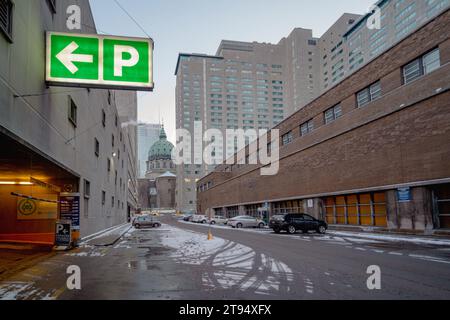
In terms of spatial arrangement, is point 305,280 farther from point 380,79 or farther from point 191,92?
point 191,92

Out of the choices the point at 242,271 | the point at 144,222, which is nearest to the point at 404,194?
the point at 242,271

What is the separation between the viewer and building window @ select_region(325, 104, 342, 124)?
3366 cm

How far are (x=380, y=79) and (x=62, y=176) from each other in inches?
866

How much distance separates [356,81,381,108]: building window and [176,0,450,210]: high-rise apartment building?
5475 inches

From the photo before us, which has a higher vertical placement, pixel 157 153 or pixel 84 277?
pixel 157 153

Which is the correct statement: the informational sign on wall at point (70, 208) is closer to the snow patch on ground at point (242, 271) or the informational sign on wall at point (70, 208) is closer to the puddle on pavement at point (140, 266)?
the snow patch on ground at point (242, 271)

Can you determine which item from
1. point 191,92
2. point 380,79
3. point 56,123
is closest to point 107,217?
point 56,123

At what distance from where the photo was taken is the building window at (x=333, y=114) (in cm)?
3366

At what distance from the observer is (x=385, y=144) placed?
26.5m

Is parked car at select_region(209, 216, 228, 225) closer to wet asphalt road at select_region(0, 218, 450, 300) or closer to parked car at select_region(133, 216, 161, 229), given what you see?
parked car at select_region(133, 216, 161, 229)

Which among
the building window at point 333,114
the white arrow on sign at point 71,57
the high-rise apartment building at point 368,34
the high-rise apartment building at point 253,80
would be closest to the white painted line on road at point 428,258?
the white arrow on sign at point 71,57

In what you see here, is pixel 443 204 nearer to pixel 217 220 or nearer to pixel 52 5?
pixel 52 5

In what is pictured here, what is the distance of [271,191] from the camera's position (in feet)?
160

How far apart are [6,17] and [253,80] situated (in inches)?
7073
